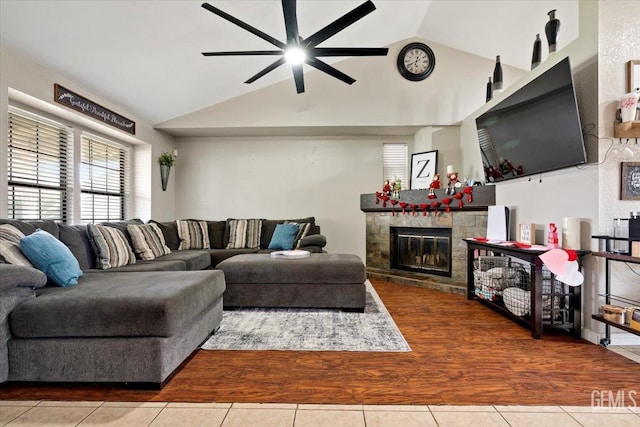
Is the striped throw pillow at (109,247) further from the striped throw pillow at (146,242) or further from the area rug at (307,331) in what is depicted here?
the area rug at (307,331)

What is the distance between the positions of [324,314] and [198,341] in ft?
3.78

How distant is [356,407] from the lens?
1.50m

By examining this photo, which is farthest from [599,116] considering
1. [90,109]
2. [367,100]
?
[90,109]

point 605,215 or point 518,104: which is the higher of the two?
point 518,104

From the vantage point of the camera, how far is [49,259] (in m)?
2.00

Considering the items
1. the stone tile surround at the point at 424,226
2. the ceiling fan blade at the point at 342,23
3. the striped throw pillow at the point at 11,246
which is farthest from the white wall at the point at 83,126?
the stone tile surround at the point at 424,226

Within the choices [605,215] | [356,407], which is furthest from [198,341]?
[605,215]

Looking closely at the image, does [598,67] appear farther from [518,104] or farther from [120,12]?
[120,12]

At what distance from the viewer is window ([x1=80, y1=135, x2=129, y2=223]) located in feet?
12.3

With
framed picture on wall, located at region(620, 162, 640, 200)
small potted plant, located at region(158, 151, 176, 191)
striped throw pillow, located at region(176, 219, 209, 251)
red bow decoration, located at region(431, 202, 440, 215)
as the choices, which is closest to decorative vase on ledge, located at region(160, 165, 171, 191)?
small potted plant, located at region(158, 151, 176, 191)

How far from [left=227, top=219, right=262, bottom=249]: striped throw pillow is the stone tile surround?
1696 mm

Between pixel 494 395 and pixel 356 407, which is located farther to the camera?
pixel 494 395

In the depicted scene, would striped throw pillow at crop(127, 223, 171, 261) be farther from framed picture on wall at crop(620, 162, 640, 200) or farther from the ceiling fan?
framed picture on wall at crop(620, 162, 640, 200)

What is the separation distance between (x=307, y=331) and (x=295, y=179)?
312cm
